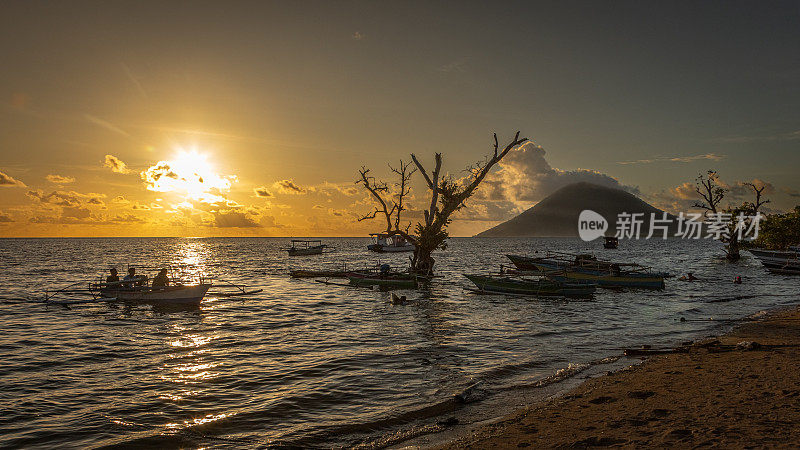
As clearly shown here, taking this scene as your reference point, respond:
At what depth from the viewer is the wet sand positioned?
26.6 ft

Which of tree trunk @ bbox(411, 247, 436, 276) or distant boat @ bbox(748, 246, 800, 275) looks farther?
distant boat @ bbox(748, 246, 800, 275)

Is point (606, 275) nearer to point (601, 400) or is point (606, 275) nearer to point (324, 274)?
point (324, 274)

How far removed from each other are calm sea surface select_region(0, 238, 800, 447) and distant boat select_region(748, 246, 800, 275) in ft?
73.8

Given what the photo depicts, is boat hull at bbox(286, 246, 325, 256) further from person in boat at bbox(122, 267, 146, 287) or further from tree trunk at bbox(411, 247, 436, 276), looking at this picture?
person in boat at bbox(122, 267, 146, 287)

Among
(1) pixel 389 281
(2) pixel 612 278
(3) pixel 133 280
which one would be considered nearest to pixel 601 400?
(1) pixel 389 281

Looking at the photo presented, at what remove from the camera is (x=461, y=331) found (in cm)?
2162

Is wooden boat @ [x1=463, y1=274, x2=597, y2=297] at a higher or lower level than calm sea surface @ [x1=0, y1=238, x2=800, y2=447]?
higher

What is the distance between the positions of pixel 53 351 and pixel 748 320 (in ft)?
106

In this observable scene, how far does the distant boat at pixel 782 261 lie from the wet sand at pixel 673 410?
153ft

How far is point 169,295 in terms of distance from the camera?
30516 millimetres

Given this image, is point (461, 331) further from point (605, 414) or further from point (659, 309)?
point (659, 309)

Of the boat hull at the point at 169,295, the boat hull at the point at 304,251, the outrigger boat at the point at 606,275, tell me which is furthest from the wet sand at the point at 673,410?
the boat hull at the point at 304,251

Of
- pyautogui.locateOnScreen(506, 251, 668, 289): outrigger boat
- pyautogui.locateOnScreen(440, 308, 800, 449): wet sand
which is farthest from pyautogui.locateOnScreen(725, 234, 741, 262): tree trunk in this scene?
pyautogui.locateOnScreen(440, 308, 800, 449): wet sand

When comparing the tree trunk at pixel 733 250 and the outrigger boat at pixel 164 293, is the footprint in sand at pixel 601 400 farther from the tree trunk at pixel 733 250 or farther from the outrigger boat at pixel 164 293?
the tree trunk at pixel 733 250
